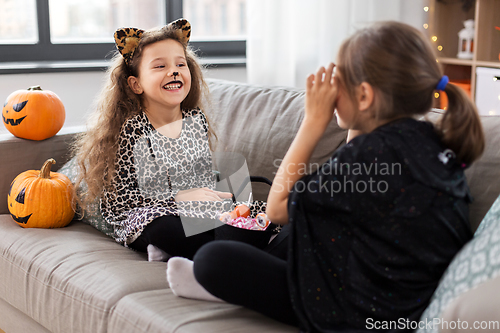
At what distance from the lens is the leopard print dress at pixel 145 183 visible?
1450mm

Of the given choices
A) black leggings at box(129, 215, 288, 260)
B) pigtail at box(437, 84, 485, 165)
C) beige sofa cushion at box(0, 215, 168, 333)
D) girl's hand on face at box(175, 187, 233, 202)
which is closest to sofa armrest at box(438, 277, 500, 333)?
pigtail at box(437, 84, 485, 165)

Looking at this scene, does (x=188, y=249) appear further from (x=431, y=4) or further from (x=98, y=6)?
(x=431, y=4)

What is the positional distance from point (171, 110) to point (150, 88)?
4.5 inches

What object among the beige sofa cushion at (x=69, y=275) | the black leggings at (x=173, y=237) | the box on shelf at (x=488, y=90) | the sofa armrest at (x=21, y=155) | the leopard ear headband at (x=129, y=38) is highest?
the leopard ear headband at (x=129, y=38)

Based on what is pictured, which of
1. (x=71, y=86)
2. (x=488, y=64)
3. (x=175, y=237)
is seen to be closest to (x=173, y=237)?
(x=175, y=237)

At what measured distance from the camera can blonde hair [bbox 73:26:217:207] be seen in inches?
59.5

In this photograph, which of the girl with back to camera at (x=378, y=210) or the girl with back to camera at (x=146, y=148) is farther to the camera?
the girl with back to camera at (x=146, y=148)

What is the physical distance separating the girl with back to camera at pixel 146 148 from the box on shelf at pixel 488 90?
1.77 metres

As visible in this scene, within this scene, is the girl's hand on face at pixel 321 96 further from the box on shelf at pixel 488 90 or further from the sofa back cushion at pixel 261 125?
the box on shelf at pixel 488 90

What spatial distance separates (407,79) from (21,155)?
1.36 metres

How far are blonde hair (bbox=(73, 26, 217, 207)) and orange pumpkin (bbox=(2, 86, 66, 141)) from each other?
7.2 inches

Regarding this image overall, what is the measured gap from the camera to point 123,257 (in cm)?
138

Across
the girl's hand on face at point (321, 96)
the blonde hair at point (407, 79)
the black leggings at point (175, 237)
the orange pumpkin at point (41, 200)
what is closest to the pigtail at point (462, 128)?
the blonde hair at point (407, 79)

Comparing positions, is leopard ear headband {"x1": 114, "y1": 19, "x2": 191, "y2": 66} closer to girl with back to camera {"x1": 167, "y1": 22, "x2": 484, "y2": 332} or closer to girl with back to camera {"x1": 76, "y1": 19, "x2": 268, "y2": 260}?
girl with back to camera {"x1": 76, "y1": 19, "x2": 268, "y2": 260}
